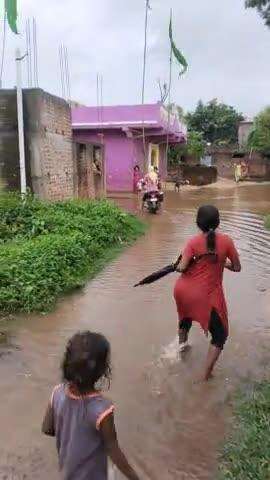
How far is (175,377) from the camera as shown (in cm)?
471

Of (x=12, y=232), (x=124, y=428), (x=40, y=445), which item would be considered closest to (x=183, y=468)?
(x=124, y=428)

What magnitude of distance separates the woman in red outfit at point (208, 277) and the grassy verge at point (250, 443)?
621mm

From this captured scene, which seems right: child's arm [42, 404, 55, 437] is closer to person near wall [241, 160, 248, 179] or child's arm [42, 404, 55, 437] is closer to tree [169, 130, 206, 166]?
tree [169, 130, 206, 166]

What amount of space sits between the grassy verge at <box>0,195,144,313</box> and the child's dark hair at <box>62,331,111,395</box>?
427 cm

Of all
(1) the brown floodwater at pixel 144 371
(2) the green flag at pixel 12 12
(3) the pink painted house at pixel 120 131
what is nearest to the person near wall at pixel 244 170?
(3) the pink painted house at pixel 120 131

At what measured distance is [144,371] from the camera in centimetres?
→ 484

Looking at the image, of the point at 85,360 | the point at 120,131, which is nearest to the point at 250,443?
the point at 85,360

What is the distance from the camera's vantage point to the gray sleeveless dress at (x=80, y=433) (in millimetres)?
2213

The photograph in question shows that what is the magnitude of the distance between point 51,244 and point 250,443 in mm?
5191

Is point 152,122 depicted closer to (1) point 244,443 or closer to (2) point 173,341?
(2) point 173,341

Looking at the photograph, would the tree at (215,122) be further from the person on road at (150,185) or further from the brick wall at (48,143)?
the brick wall at (48,143)

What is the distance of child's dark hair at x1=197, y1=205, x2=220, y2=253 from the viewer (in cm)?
437

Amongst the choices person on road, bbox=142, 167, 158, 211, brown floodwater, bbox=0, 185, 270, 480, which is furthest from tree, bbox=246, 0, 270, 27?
person on road, bbox=142, 167, 158, 211

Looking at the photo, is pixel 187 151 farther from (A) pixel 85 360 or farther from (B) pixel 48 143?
(A) pixel 85 360
